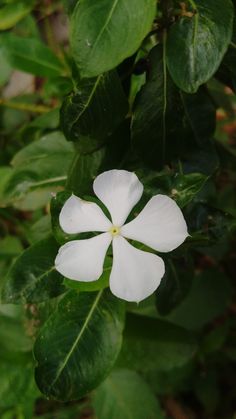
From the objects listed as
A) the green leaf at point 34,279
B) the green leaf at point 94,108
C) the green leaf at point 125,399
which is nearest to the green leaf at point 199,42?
the green leaf at point 94,108

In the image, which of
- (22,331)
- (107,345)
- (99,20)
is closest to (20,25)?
(22,331)

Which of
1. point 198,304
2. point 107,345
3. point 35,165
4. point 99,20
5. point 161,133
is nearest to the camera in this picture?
point 99,20

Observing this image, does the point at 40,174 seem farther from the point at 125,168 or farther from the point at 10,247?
the point at 10,247

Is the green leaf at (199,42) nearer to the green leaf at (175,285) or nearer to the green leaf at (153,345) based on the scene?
the green leaf at (175,285)

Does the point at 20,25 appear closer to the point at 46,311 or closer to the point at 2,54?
the point at 2,54

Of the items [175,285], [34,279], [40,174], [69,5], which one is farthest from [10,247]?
[69,5]

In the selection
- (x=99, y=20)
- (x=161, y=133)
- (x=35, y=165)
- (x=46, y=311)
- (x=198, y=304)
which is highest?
(x=99, y=20)

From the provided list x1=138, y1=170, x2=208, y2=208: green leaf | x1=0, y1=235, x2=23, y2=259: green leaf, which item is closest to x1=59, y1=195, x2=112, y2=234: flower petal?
x1=138, y1=170, x2=208, y2=208: green leaf
